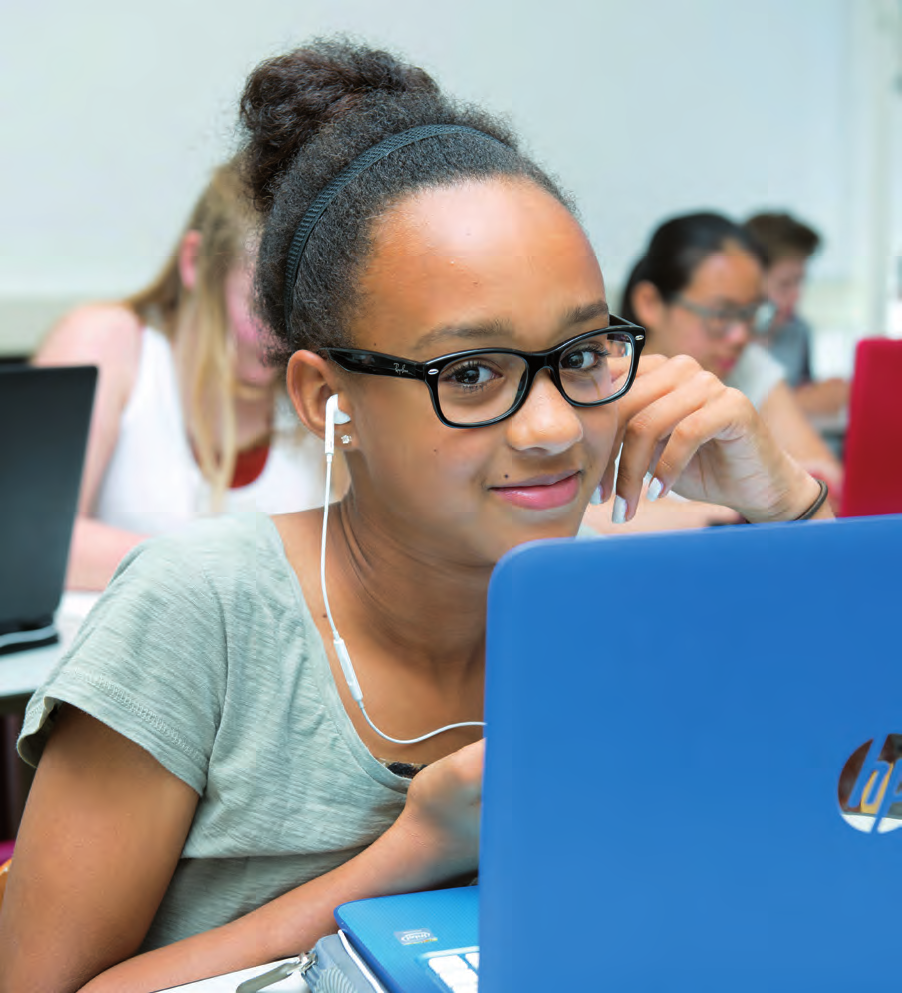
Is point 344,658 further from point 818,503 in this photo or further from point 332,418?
point 818,503

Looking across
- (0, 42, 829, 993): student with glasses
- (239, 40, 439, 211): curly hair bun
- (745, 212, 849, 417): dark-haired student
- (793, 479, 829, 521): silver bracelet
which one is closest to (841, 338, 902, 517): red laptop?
(793, 479, 829, 521): silver bracelet

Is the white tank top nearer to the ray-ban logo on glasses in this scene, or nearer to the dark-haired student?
the ray-ban logo on glasses

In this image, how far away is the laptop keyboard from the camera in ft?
2.30

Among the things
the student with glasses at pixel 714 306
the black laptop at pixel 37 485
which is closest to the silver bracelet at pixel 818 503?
the black laptop at pixel 37 485

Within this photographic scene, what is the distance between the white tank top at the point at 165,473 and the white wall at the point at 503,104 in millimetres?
783

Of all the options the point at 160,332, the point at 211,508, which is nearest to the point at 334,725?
the point at 211,508

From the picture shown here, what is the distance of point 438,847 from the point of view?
2.82ft

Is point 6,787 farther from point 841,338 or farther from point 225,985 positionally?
point 841,338

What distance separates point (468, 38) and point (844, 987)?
4.15 m

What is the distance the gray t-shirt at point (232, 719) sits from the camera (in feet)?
2.99

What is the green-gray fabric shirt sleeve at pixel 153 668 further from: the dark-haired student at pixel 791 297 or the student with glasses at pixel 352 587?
the dark-haired student at pixel 791 297

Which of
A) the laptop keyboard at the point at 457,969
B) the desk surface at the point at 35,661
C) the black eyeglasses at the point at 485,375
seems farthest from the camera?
the desk surface at the point at 35,661

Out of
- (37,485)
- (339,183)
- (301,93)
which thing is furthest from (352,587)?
(37,485)

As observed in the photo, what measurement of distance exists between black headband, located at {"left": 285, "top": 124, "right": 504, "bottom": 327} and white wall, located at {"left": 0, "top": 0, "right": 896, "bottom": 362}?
1.82m
